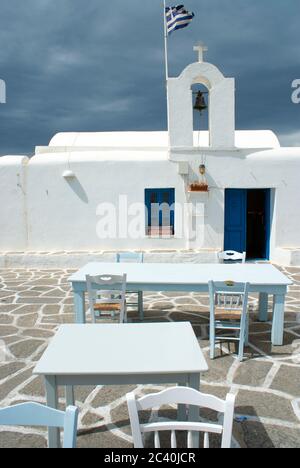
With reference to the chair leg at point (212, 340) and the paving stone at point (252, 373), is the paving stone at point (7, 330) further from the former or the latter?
the paving stone at point (252, 373)

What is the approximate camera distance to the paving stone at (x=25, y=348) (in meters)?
5.16

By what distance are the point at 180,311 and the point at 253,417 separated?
11.0 feet

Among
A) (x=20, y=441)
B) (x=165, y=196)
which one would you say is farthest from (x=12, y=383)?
(x=165, y=196)

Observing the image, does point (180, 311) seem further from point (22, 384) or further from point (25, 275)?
point (25, 275)

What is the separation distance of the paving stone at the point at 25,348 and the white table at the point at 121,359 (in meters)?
1.96

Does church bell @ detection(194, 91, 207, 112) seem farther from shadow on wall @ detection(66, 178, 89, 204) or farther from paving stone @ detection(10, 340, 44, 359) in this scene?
paving stone @ detection(10, 340, 44, 359)

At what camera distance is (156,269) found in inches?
241

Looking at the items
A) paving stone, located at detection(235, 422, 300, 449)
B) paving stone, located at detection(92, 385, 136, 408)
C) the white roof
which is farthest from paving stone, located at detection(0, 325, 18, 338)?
the white roof

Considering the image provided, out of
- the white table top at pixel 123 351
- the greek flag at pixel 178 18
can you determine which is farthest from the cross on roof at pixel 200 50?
the white table top at pixel 123 351

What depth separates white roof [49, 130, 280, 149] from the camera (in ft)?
45.1

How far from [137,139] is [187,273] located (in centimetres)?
971

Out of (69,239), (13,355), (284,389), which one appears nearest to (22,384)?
(13,355)

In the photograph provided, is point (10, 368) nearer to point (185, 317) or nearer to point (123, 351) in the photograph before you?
point (123, 351)

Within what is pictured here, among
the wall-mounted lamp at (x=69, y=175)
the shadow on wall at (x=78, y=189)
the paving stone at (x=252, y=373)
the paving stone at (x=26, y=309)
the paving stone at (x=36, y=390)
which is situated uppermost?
the wall-mounted lamp at (x=69, y=175)
